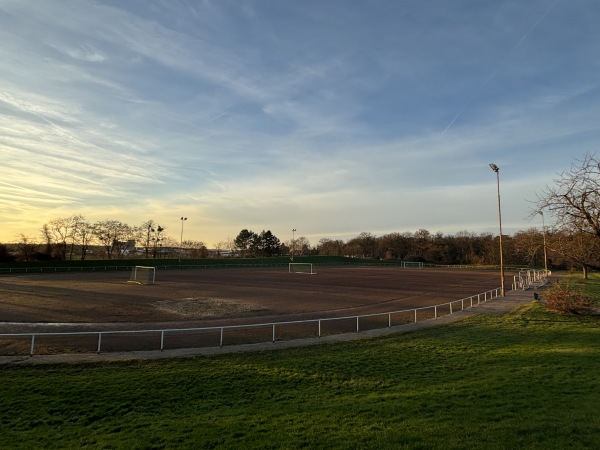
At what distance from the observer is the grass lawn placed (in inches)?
232

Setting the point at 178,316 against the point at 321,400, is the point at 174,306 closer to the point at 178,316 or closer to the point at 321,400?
the point at 178,316

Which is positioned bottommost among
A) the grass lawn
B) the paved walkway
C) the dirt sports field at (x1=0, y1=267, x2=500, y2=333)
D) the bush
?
the dirt sports field at (x1=0, y1=267, x2=500, y2=333)

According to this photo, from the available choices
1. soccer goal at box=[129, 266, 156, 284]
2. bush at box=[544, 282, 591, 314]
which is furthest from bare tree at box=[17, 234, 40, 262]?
bush at box=[544, 282, 591, 314]

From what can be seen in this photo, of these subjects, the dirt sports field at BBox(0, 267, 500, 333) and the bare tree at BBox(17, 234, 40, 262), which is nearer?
the dirt sports field at BBox(0, 267, 500, 333)

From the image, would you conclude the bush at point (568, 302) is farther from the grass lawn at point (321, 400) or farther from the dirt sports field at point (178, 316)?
the grass lawn at point (321, 400)

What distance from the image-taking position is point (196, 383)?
929 centimetres

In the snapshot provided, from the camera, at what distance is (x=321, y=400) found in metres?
7.98

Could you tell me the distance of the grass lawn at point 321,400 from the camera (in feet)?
19.4

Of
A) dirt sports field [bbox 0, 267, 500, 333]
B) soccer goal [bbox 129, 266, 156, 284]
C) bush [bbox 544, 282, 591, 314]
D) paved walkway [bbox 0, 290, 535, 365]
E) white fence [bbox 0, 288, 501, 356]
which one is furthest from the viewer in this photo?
soccer goal [bbox 129, 266, 156, 284]

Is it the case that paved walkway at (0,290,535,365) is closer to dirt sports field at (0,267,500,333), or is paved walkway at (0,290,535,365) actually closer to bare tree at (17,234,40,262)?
dirt sports field at (0,267,500,333)

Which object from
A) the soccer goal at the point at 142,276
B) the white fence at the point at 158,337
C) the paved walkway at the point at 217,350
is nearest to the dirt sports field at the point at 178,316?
the white fence at the point at 158,337

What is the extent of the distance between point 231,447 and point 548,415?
5389 mm

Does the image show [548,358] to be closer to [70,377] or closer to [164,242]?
[70,377]

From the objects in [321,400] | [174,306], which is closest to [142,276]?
[174,306]
